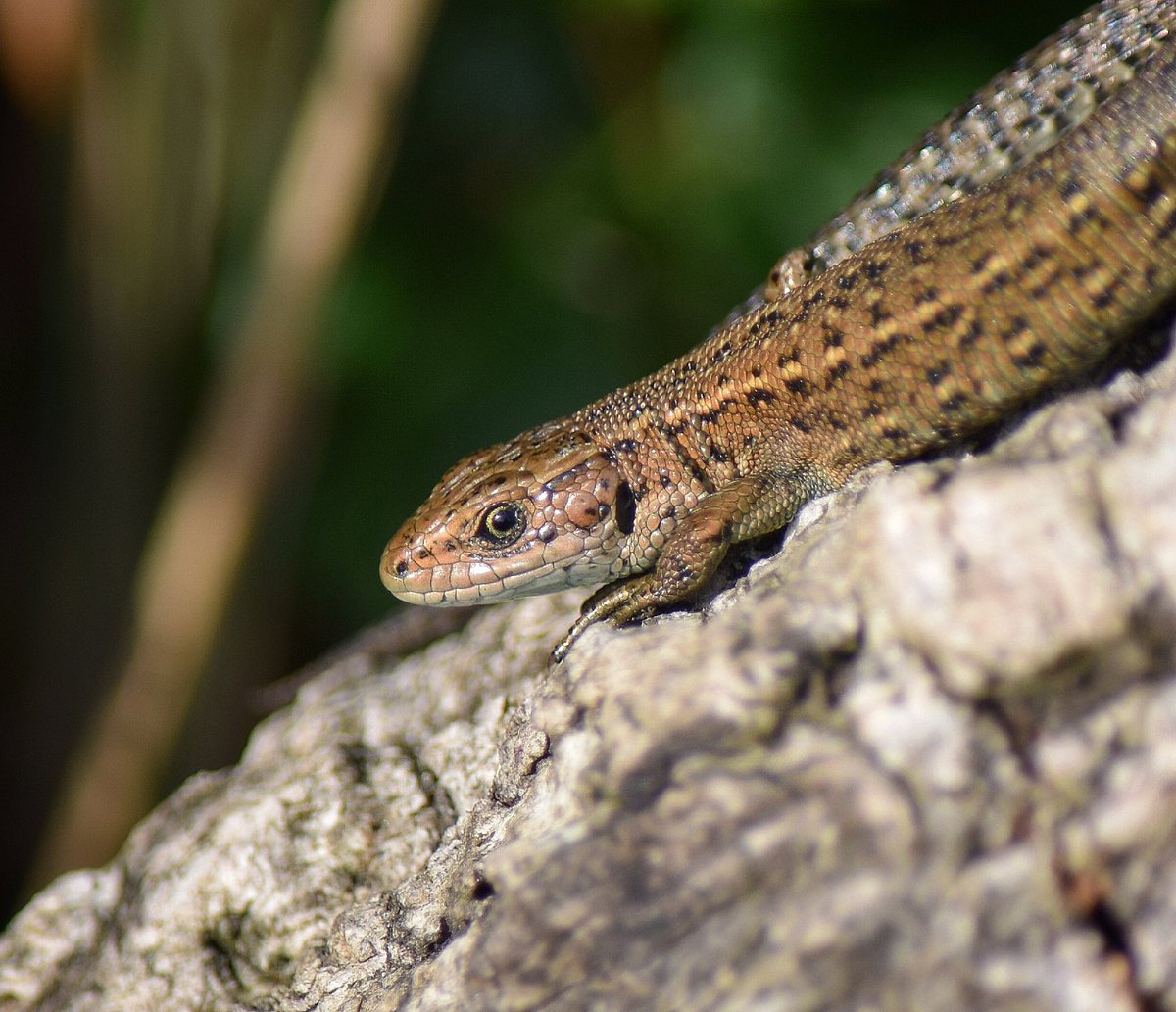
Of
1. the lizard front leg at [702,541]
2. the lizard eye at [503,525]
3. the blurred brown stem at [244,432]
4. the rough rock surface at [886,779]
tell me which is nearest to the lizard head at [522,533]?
the lizard eye at [503,525]

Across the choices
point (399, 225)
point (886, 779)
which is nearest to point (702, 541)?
point (886, 779)

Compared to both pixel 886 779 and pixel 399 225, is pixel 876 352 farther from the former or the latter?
pixel 399 225

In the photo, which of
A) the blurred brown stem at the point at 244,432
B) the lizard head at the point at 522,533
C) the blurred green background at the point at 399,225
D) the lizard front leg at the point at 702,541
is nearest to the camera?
the lizard front leg at the point at 702,541

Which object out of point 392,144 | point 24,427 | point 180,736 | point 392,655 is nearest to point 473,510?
point 392,655

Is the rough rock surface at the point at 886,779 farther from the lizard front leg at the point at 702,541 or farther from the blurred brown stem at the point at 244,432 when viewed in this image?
the blurred brown stem at the point at 244,432

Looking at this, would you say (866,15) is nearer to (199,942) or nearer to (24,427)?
(199,942)

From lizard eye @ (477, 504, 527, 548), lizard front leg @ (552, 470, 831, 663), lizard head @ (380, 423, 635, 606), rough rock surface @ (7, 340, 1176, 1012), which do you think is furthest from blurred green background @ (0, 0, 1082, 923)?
rough rock surface @ (7, 340, 1176, 1012)
